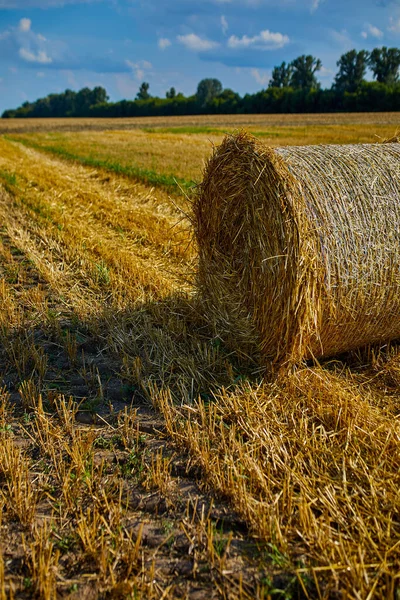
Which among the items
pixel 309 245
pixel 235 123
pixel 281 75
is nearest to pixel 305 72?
pixel 281 75

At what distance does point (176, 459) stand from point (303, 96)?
7184 centimetres

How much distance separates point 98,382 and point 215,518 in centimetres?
175

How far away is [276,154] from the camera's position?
158 inches

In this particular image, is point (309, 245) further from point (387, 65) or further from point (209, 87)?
point (209, 87)

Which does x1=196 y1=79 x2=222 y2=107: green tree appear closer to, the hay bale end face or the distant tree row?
the distant tree row

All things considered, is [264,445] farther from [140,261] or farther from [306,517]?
[140,261]

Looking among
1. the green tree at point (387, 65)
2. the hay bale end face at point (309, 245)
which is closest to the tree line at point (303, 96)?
the green tree at point (387, 65)

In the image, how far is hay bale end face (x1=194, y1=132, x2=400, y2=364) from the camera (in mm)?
3756

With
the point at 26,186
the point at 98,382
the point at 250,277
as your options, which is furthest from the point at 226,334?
the point at 26,186

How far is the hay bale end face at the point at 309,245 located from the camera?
3756 millimetres

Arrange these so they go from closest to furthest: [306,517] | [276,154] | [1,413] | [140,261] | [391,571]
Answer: [391,571] → [306,517] → [1,413] → [276,154] → [140,261]

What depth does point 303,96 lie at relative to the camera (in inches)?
2707

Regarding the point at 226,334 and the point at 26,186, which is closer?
the point at 226,334

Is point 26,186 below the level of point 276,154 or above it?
below
